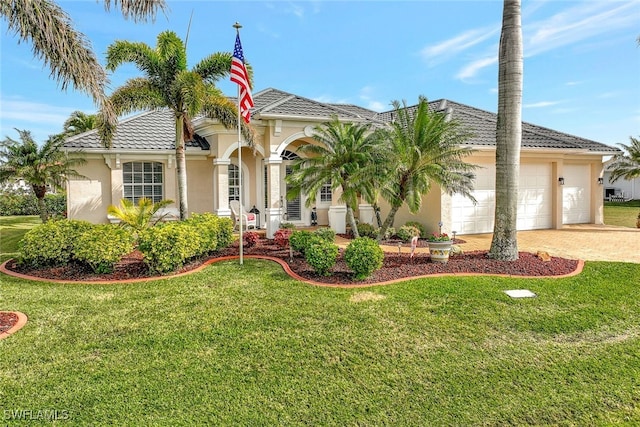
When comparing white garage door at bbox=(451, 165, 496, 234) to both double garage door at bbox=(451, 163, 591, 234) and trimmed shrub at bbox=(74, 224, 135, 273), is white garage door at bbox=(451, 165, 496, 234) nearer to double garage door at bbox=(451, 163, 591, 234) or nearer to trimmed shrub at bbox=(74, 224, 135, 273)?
double garage door at bbox=(451, 163, 591, 234)

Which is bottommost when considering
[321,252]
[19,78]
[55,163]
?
[321,252]

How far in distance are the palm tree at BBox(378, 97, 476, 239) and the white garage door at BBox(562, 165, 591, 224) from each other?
34.0 ft

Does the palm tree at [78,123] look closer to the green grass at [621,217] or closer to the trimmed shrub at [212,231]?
the trimmed shrub at [212,231]

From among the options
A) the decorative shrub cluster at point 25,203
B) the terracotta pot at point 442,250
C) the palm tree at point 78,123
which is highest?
the palm tree at point 78,123

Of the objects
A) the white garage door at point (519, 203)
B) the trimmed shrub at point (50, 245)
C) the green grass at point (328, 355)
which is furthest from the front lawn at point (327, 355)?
the white garage door at point (519, 203)

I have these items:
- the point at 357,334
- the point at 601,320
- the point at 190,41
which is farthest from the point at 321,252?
the point at 190,41

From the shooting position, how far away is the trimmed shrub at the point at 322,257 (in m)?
8.75

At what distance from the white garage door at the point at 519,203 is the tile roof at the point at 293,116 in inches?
50.2

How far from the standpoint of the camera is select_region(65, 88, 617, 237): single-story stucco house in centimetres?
1467

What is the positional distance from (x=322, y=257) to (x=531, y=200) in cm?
1267

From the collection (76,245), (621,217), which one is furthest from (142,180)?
(621,217)

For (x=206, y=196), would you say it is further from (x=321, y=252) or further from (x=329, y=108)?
(x=321, y=252)

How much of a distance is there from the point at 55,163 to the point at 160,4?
1143 centimetres

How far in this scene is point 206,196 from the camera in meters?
16.8
